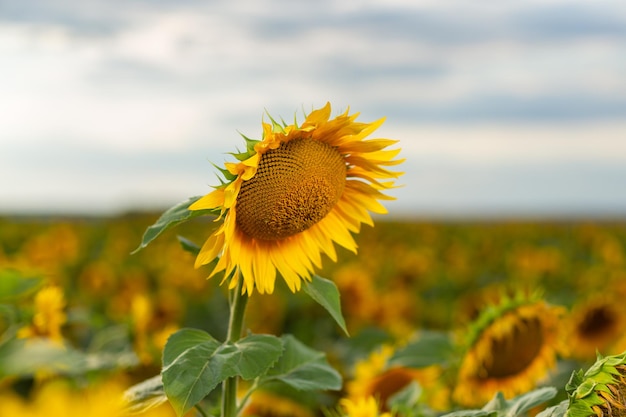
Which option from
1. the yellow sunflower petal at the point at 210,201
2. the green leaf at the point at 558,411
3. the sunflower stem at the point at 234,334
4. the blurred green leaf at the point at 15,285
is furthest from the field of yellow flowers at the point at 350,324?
the green leaf at the point at 558,411

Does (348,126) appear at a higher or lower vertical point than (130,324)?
higher

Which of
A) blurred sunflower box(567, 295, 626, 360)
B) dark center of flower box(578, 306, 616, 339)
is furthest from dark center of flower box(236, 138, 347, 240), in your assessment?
dark center of flower box(578, 306, 616, 339)

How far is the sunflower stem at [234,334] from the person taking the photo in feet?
5.13

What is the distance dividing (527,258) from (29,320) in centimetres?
793

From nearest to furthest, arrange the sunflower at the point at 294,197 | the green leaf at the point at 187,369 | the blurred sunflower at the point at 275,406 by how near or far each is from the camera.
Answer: the green leaf at the point at 187,369, the sunflower at the point at 294,197, the blurred sunflower at the point at 275,406

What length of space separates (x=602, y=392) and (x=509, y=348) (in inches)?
64.2

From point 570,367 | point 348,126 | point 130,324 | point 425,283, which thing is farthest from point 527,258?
point 348,126

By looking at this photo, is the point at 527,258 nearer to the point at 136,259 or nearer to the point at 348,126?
the point at 136,259

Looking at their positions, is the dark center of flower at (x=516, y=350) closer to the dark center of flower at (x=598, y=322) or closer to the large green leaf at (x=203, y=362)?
the large green leaf at (x=203, y=362)

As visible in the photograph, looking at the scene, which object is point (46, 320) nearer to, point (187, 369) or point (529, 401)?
point (187, 369)

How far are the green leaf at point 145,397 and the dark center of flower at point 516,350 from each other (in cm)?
143

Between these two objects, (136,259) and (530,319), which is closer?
(530,319)

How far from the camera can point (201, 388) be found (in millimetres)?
1396

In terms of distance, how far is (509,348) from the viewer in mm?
2762
